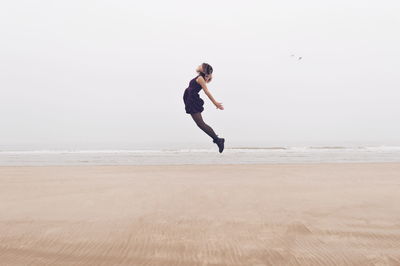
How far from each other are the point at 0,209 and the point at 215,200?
117 inches

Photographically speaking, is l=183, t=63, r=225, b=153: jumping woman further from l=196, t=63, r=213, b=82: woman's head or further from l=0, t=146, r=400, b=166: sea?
l=0, t=146, r=400, b=166: sea

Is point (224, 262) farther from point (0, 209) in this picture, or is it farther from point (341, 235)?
point (0, 209)

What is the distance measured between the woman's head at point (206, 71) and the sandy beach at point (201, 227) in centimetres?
184

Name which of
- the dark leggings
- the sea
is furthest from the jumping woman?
the sea

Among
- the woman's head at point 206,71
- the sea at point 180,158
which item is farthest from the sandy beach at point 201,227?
the sea at point 180,158

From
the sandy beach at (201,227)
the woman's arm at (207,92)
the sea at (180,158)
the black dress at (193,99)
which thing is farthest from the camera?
the sea at (180,158)

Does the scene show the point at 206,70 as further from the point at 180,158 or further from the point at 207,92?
the point at 180,158

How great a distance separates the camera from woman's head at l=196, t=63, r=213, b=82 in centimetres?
459

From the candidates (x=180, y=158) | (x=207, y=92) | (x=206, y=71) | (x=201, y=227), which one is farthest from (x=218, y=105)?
(x=180, y=158)

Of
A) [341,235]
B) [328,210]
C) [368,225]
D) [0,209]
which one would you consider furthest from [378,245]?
[0,209]

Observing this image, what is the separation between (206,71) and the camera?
4.59 meters

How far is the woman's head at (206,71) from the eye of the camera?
4.59m

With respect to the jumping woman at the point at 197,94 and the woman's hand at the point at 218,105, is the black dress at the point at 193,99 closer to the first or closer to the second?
the jumping woman at the point at 197,94

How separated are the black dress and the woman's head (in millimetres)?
111
